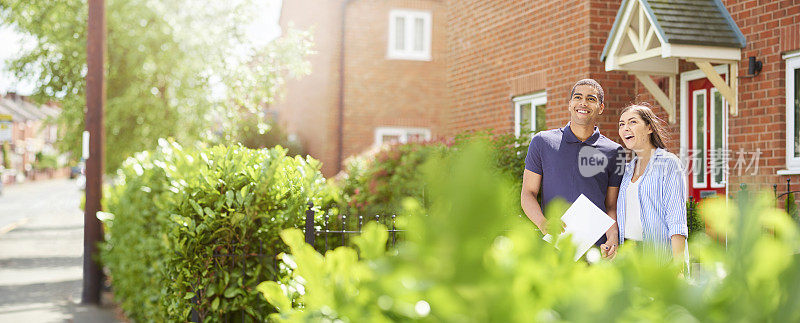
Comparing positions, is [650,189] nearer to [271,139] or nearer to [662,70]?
[662,70]

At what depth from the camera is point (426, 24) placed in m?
20.6

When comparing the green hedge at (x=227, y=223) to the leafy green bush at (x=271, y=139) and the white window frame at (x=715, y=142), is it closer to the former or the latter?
the white window frame at (x=715, y=142)

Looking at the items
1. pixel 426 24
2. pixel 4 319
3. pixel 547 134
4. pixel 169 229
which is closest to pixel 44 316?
pixel 4 319

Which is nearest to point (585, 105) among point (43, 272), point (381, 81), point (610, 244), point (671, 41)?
point (610, 244)

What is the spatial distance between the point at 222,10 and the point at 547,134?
13.7m

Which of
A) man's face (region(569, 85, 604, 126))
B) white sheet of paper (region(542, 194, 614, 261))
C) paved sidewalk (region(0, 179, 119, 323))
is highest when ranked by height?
man's face (region(569, 85, 604, 126))

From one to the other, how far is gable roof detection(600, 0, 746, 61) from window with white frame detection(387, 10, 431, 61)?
12019 mm

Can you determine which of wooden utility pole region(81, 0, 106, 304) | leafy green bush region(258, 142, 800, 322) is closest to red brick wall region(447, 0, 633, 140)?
wooden utility pole region(81, 0, 106, 304)

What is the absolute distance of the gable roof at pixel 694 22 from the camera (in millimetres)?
8188

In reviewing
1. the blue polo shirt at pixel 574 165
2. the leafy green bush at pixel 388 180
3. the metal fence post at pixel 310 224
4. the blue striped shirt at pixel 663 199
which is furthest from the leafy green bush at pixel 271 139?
the blue striped shirt at pixel 663 199

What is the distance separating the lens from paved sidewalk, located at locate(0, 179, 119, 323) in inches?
370

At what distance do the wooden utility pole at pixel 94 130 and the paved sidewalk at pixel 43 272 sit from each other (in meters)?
0.36

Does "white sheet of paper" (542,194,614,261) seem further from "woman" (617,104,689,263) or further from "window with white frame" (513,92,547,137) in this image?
"window with white frame" (513,92,547,137)

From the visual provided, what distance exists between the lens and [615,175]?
4293 mm
